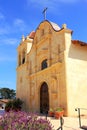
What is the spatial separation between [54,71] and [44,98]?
3.57 m

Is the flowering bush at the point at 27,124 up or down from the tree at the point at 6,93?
down

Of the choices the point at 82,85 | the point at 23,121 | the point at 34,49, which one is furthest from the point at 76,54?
the point at 23,121

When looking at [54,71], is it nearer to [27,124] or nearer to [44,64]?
[44,64]

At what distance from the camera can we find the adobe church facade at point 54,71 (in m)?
17.9

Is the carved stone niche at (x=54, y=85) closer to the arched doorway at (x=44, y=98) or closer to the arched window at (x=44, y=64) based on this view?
the arched doorway at (x=44, y=98)

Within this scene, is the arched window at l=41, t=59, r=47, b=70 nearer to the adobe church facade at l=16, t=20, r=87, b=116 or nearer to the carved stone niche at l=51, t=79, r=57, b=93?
the adobe church facade at l=16, t=20, r=87, b=116

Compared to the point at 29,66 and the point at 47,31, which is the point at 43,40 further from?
the point at 29,66

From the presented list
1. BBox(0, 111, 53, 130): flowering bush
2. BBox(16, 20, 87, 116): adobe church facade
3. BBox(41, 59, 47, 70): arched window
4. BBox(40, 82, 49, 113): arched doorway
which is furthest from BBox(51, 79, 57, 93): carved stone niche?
BBox(0, 111, 53, 130): flowering bush

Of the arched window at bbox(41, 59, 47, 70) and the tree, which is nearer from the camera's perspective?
the arched window at bbox(41, 59, 47, 70)

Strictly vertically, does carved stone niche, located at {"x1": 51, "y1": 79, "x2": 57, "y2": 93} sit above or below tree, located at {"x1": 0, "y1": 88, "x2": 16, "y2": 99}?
below

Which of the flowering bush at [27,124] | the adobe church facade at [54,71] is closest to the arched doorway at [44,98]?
the adobe church facade at [54,71]

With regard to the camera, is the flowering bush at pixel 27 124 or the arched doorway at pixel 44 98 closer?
the flowering bush at pixel 27 124

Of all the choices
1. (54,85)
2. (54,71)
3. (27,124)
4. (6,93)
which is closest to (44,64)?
(54,71)

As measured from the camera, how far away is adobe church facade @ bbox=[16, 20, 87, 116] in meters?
17.9
